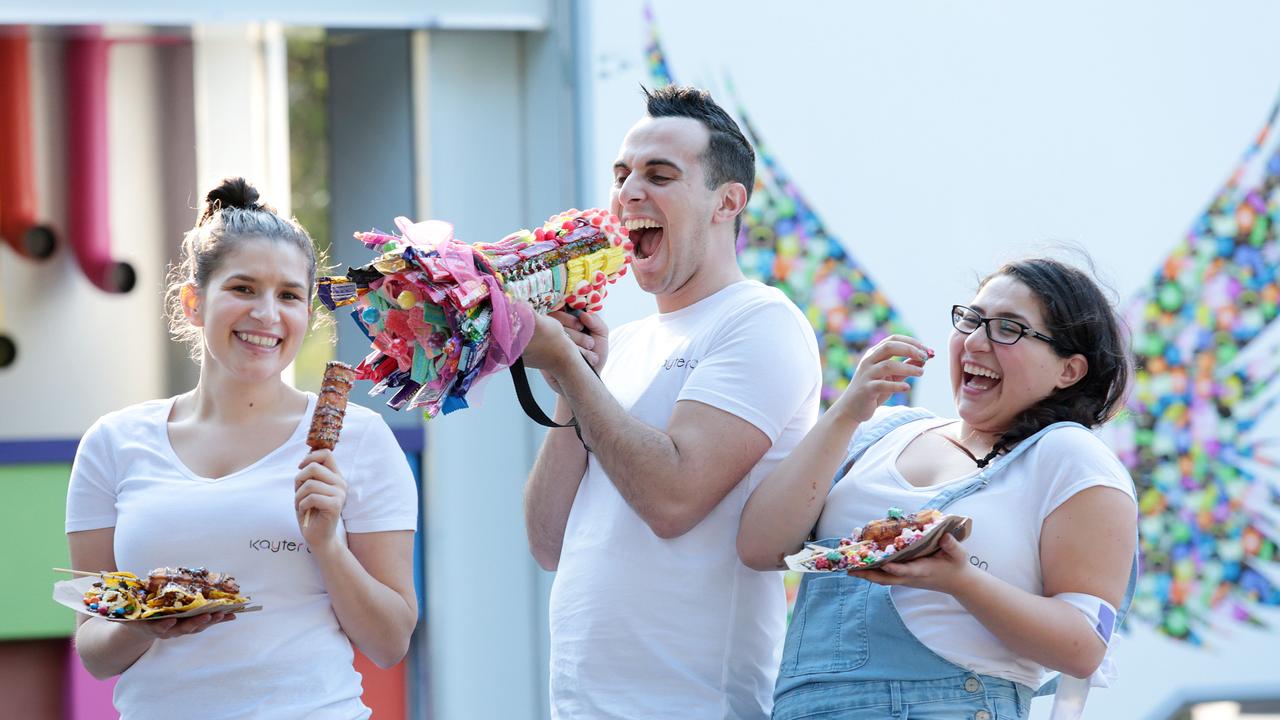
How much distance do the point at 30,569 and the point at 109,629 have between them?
2045 mm

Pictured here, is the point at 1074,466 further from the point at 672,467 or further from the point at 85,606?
the point at 85,606

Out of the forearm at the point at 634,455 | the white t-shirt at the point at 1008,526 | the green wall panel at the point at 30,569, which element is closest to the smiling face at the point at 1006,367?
the white t-shirt at the point at 1008,526

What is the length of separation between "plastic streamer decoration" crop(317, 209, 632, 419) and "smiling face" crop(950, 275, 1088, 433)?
625 mm

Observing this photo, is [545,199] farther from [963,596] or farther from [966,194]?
[963,596]

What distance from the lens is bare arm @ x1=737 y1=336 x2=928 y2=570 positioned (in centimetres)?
221

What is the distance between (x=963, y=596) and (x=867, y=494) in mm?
312

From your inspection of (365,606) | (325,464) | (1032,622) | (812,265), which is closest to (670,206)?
(325,464)

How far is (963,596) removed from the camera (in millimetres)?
2027

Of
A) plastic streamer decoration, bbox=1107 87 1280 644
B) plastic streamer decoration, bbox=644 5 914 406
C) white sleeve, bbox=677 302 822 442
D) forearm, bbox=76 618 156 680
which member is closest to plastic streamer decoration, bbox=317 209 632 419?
white sleeve, bbox=677 302 822 442

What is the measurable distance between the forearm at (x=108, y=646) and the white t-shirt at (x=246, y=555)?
0.08 ft

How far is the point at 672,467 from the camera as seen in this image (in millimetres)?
2316

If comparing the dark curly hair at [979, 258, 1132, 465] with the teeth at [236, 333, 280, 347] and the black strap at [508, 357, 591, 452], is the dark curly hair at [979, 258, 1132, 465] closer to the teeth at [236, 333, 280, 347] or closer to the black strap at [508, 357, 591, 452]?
the black strap at [508, 357, 591, 452]

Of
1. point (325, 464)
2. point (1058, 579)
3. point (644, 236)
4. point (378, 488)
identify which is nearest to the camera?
point (1058, 579)

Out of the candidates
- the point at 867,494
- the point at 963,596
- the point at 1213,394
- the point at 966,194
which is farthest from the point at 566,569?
the point at 1213,394
